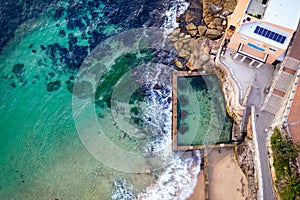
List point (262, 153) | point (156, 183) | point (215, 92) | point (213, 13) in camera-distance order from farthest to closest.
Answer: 1. point (213, 13)
2. point (215, 92)
3. point (156, 183)
4. point (262, 153)

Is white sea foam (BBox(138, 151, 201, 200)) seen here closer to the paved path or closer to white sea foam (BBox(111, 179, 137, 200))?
white sea foam (BBox(111, 179, 137, 200))

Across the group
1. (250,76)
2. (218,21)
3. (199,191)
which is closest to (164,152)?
(199,191)

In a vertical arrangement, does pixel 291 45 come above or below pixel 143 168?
above

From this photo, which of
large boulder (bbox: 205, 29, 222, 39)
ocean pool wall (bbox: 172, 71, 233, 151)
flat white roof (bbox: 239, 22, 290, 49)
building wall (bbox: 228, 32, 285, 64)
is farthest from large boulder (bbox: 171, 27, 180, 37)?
flat white roof (bbox: 239, 22, 290, 49)

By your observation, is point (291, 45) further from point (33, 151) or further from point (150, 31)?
point (33, 151)

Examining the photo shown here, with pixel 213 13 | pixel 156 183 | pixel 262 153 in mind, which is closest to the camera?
pixel 262 153

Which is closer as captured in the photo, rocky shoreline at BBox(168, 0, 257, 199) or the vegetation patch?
the vegetation patch

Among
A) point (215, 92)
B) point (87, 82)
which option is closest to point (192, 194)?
point (215, 92)

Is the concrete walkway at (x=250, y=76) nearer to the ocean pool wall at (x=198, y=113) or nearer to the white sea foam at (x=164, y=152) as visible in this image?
the ocean pool wall at (x=198, y=113)

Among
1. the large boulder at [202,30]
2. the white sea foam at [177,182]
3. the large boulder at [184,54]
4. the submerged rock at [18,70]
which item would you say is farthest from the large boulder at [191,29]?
the submerged rock at [18,70]
